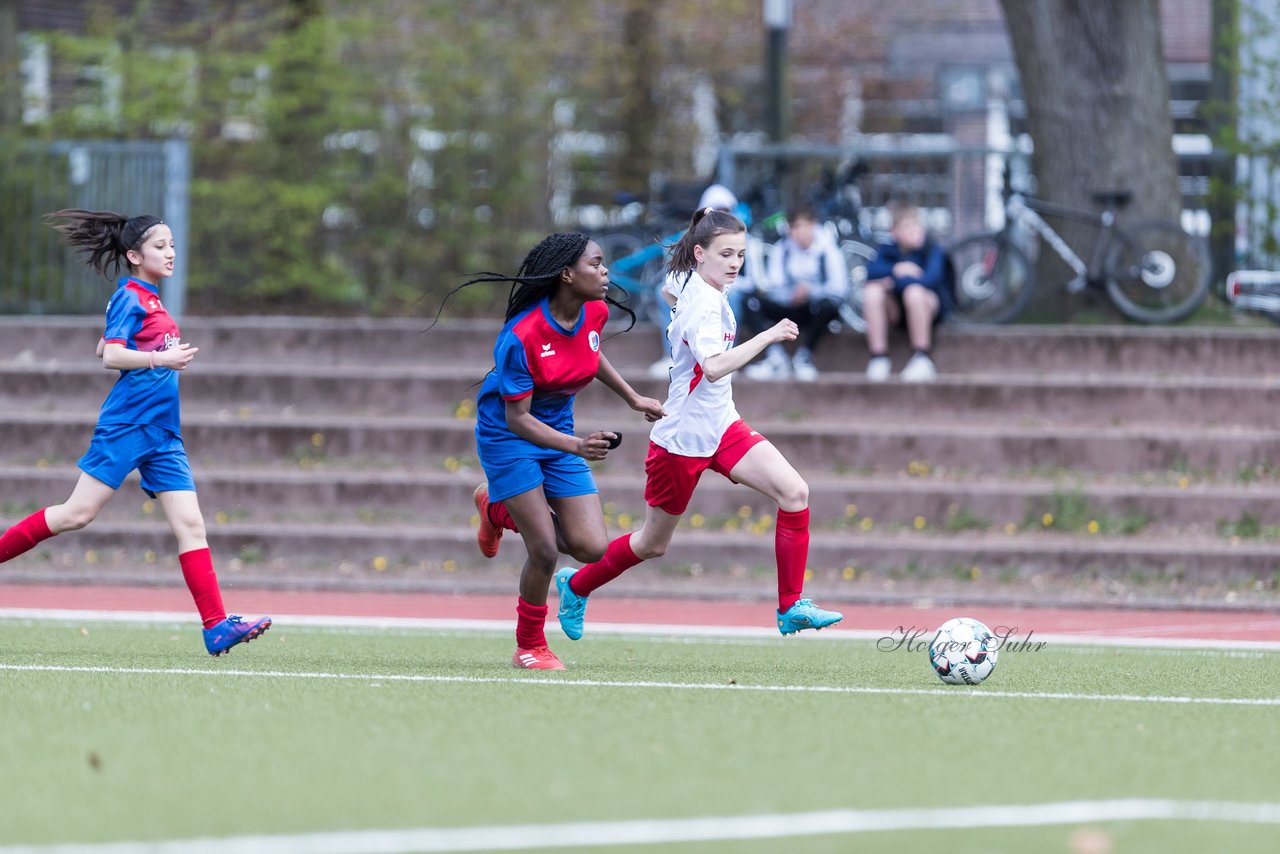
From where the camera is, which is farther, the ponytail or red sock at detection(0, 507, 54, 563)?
red sock at detection(0, 507, 54, 563)

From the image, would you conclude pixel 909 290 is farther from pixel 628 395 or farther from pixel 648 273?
pixel 628 395

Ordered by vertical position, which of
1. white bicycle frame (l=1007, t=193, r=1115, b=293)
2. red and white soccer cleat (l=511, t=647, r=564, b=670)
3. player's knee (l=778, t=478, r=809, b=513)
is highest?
white bicycle frame (l=1007, t=193, r=1115, b=293)

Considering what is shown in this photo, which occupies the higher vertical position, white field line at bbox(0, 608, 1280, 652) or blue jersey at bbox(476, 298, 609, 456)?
blue jersey at bbox(476, 298, 609, 456)

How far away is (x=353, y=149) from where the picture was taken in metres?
20.3

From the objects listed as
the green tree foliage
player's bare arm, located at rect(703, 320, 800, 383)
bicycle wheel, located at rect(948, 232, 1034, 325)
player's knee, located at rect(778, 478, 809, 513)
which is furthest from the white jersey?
the green tree foliage

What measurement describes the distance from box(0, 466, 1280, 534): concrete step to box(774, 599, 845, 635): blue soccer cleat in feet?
19.3

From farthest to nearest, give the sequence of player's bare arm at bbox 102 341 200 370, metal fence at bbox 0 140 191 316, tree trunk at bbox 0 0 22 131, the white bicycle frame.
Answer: tree trunk at bbox 0 0 22 131 < metal fence at bbox 0 140 191 316 < the white bicycle frame < player's bare arm at bbox 102 341 200 370

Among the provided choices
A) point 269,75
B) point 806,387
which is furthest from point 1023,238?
point 269,75

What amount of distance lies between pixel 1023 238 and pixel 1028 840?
13.4 m

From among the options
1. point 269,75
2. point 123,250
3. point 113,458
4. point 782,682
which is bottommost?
point 782,682

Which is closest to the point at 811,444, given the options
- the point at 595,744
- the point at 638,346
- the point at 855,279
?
the point at 638,346

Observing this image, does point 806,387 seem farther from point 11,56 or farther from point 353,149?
point 11,56

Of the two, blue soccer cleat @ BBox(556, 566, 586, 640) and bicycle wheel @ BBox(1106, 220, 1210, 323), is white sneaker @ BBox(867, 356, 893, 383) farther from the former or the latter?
blue soccer cleat @ BBox(556, 566, 586, 640)

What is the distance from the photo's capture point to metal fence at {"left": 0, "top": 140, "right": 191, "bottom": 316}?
60.6 feet
